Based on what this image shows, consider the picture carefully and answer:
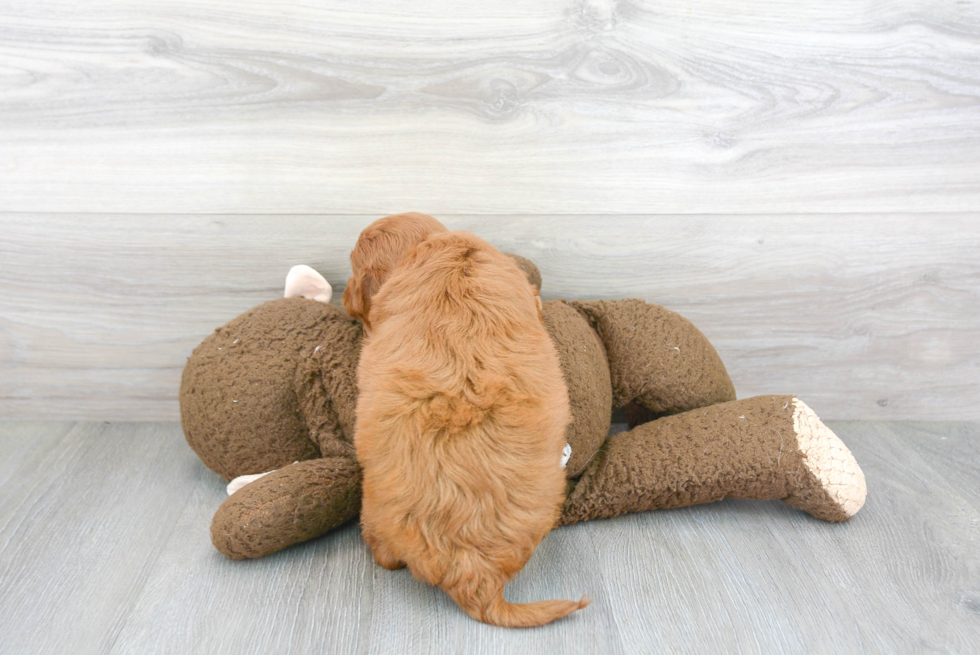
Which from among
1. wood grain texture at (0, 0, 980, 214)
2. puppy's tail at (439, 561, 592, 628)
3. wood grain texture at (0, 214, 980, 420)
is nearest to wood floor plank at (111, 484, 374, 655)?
puppy's tail at (439, 561, 592, 628)

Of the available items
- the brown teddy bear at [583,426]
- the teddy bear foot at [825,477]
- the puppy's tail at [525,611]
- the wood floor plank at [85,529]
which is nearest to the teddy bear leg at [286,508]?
the brown teddy bear at [583,426]

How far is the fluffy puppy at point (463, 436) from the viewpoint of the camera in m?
0.76

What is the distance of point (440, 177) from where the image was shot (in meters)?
1.12

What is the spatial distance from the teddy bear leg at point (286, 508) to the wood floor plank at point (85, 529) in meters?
0.12

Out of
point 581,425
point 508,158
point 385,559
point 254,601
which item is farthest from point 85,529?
point 508,158

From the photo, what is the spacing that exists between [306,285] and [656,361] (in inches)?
22.2

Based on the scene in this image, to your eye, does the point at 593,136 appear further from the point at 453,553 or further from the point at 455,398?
the point at 453,553

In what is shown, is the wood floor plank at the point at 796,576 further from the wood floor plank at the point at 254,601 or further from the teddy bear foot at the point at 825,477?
the wood floor plank at the point at 254,601

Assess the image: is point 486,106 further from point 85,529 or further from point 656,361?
point 85,529

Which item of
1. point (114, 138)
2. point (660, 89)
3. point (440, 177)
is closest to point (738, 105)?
point (660, 89)

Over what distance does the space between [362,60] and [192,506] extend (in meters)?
0.73

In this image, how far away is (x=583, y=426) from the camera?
0.97 m

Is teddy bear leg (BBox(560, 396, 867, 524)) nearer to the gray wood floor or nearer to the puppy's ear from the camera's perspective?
the gray wood floor

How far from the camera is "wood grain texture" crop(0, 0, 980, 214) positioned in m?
1.07
